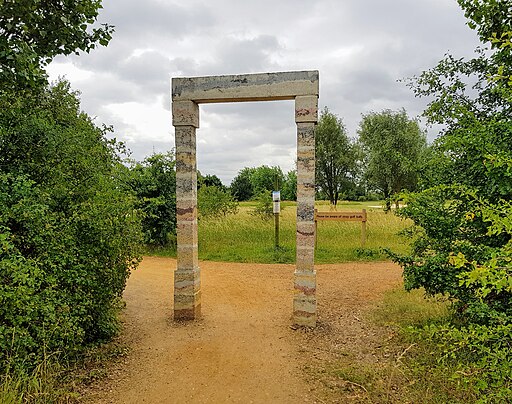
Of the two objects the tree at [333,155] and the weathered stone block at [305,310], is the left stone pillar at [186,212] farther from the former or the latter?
the tree at [333,155]

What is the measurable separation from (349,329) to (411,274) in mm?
1613

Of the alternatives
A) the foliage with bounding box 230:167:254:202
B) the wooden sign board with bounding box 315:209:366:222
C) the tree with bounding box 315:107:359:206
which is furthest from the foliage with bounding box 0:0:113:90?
the foliage with bounding box 230:167:254:202

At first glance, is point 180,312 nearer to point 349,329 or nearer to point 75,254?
point 75,254

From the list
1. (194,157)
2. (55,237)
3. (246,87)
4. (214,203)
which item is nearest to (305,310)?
(194,157)

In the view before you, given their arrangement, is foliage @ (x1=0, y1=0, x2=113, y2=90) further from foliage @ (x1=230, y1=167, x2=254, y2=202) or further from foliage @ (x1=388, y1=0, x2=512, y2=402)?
foliage @ (x1=230, y1=167, x2=254, y2=202)

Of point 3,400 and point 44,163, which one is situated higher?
point 44,163

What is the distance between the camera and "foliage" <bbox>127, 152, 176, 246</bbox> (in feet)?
41.3

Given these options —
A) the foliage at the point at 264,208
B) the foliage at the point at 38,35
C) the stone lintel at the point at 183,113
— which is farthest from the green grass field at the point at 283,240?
the foliage at the point at 38,35

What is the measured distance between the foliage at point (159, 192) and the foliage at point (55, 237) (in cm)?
657

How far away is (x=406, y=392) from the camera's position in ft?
13.4

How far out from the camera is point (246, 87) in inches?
240

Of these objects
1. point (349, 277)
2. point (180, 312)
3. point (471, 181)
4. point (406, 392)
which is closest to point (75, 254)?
point (180, 312)

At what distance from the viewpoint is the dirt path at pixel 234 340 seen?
4.36 metres

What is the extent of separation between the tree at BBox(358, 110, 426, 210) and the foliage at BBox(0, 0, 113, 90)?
1906cm
